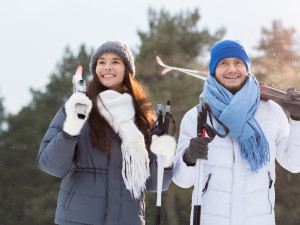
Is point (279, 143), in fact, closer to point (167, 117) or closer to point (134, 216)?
point (167, 117)

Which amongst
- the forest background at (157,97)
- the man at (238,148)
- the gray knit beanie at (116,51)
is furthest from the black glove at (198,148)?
the forest background at (157,97)

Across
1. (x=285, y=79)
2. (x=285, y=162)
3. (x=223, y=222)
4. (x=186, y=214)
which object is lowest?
(x=186, y=214)

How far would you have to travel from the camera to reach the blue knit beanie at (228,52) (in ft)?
9.89

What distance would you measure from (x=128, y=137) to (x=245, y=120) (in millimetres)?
747

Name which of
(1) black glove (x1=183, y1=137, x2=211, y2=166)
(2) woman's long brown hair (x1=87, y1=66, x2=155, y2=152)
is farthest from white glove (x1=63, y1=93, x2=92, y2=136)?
(1) black glove (x1=183, y1=137, x2=211, y2=166)

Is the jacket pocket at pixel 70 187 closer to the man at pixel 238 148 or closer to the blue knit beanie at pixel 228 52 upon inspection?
the man at pixel 238 148

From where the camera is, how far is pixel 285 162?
296 cm

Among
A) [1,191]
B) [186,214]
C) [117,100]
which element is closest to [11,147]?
[1,191]

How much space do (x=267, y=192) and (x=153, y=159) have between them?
0.73 metres

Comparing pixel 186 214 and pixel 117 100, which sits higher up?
pixel 117 100

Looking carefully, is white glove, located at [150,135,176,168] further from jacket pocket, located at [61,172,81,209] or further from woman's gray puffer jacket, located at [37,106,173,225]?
jacket pocket, located at [61,172,81,209]

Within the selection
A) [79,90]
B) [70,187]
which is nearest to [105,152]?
[70,187]

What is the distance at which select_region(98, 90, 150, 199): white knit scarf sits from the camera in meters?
2.72

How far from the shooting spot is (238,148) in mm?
2898
